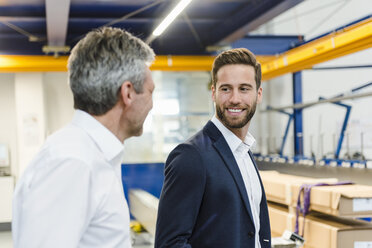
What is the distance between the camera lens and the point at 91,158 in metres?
1.00

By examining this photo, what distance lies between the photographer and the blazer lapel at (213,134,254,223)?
5.44 feet

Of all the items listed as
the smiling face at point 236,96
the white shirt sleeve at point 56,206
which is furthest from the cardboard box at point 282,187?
the white shirt sleeve at point 56,206

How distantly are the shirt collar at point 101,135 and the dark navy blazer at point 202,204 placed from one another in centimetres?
52

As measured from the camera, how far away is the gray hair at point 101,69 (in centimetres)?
110

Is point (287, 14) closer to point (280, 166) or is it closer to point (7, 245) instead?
point (280, 166)

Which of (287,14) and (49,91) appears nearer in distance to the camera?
(49,91)

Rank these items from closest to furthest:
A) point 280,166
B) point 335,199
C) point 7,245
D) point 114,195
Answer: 1. point 114,195
2. point 335,199
3. point 280,166
4. point 7,245

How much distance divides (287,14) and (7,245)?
6.81m

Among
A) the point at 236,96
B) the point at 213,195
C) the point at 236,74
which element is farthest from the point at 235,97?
the point at 213,195

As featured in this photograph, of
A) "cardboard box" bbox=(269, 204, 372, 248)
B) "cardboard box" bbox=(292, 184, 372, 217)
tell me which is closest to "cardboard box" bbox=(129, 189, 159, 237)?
"cardboard box" bbox=(269, 204, 372, 248)

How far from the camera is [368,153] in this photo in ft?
24.6

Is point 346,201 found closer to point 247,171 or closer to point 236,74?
point 247,171

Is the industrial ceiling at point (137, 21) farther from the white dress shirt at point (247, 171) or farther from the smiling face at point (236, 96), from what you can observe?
the white dress shirt at point (247, 171)

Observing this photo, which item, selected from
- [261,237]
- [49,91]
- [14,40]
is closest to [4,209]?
[49,91]
